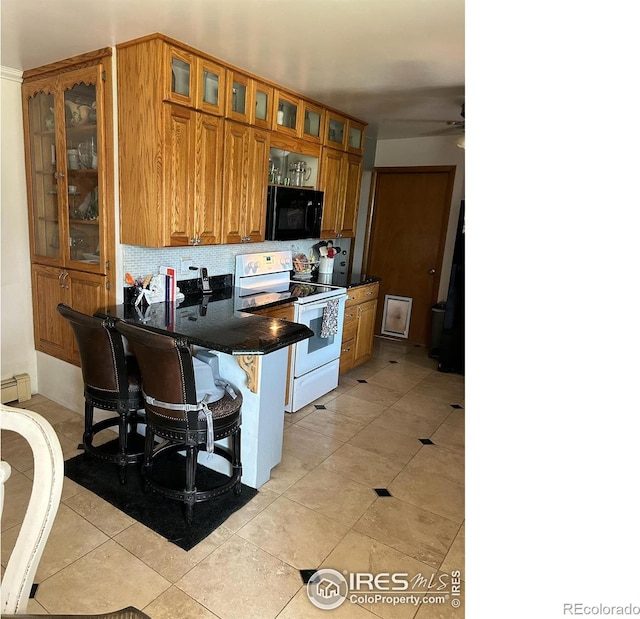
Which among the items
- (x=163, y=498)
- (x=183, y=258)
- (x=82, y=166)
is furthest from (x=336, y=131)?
(x=163, y=498)

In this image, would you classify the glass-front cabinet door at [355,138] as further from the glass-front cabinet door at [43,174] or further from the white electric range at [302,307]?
the glass-front cabinet door at [43,174]

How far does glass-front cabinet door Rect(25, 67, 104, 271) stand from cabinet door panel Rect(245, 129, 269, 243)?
99 cm

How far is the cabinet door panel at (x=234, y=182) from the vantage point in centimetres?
Result: 297

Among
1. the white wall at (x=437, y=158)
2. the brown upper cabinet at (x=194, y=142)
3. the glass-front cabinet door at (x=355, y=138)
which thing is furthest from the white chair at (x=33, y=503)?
the white wall at (x=437, y=158)

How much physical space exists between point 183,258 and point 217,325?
972 mm

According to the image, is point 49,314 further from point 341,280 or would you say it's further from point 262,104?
point 341,280

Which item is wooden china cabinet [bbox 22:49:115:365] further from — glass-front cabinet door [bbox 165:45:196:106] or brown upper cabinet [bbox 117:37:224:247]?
glass-front cabinet door [bbox 165:45:196:106]

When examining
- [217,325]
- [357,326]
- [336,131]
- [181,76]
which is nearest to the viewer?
[217,325]

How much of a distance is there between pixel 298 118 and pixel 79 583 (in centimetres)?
330

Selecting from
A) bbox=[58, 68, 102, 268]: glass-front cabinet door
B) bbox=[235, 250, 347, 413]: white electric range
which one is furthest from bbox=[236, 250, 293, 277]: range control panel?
bbox=[58, 68, 102, 268]: glass-front cabinet door

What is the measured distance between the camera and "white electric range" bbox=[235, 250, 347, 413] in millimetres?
3291

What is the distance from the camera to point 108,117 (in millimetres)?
2619

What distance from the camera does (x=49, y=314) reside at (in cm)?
320
